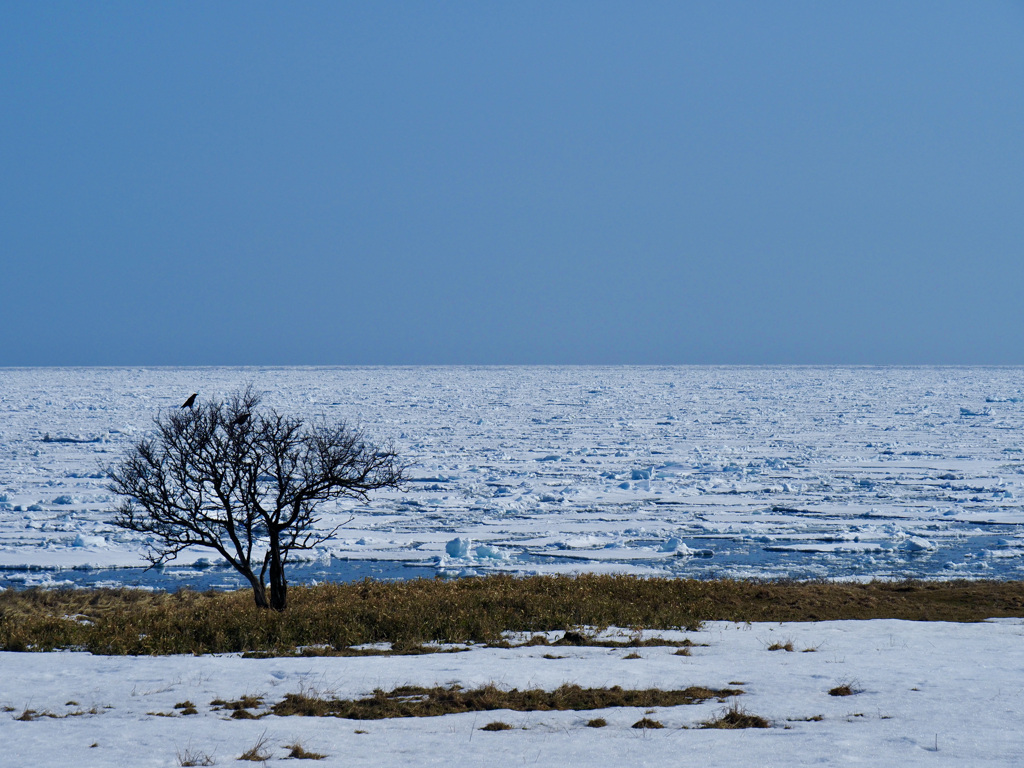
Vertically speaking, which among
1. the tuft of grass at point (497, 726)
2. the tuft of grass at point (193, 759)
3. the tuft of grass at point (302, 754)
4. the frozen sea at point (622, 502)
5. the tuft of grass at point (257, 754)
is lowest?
the frozen sea at point (622, 502)

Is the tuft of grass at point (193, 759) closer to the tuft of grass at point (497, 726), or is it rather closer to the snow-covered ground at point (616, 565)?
the snow-covered ground at point (616, 565)

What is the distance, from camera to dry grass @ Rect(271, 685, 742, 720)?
8.09 metres

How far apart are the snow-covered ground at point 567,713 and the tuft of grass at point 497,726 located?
60 mm

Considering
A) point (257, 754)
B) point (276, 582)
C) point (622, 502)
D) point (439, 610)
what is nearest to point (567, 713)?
point (257, 754)

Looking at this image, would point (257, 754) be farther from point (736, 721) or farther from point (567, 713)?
point (736, 721)

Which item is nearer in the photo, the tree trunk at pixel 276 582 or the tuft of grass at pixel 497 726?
the tuft of grass at pixel 497 726

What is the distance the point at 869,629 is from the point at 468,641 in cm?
508

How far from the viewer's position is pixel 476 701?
834 cm

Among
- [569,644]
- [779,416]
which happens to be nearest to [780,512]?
[569,644]

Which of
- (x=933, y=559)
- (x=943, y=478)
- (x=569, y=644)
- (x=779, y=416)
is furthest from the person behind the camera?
(x=779, y=416)

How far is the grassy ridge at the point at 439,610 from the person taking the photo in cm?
1116

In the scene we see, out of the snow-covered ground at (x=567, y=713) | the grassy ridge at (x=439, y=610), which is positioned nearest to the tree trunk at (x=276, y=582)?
the grassy ridge at (x=439, y=610)

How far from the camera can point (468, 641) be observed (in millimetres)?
11289

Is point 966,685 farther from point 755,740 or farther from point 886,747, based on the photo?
point 755,740
